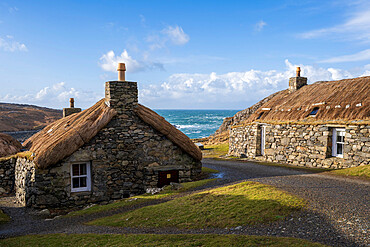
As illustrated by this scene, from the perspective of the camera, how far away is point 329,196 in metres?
12.0

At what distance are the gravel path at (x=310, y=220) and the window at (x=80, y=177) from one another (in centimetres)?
249

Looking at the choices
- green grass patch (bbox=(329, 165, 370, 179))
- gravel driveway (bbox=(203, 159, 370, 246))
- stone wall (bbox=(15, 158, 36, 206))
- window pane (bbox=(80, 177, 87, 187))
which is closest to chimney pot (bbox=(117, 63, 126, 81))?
window pane (bbox=(80, 177, 87, 187))

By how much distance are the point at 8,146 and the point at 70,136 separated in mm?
8255

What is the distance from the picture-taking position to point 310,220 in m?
9.60

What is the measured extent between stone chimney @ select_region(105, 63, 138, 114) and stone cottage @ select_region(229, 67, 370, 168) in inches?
511

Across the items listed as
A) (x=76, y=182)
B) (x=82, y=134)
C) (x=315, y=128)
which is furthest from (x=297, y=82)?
(x=76, y=182)

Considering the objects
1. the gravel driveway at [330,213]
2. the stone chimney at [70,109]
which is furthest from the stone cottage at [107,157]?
the gravel driveway at [330,213]

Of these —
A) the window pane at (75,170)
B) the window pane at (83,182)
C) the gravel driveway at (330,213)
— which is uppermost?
the window pane at (75,170)

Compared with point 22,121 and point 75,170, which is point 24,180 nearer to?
point 75,170

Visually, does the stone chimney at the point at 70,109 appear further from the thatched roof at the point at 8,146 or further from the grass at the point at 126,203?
the grass at the point at 126,203

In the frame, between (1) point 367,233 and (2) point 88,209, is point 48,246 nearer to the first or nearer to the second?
(2) point 88,209

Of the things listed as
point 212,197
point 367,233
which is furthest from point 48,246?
point 367,233

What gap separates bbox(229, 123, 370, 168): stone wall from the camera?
19078 millimetres

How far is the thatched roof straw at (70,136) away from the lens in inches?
602
